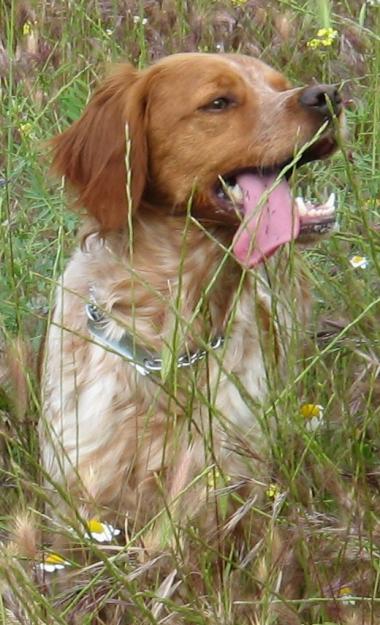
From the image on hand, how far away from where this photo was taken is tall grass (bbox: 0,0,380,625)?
6.93 feet

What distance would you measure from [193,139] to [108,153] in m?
0.19

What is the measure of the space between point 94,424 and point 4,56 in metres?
1.76

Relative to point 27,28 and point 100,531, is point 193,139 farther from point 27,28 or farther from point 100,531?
point 27,28

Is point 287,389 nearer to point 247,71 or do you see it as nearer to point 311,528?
point 311,528

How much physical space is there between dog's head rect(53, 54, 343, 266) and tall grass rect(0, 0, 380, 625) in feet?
0.60

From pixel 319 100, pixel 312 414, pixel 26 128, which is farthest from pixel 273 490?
pixel 26 128

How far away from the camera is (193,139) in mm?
3197

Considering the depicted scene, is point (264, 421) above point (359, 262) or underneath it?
above

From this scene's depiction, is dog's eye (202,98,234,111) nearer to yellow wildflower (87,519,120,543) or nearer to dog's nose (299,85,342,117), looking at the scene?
dog's nose (299,85,342,117)

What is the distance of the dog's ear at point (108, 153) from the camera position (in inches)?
125

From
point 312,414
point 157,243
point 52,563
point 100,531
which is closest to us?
point 52,563

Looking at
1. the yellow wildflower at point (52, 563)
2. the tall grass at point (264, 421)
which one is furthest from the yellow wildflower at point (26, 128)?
the yellow wildflower at point (52, 563)

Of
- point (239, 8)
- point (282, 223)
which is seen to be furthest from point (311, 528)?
point (239, 8)

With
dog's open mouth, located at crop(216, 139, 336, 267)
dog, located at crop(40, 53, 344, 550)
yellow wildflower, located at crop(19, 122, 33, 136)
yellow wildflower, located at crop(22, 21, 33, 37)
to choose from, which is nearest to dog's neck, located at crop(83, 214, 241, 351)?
dog, located at crop(40, 53, 344, 550)
